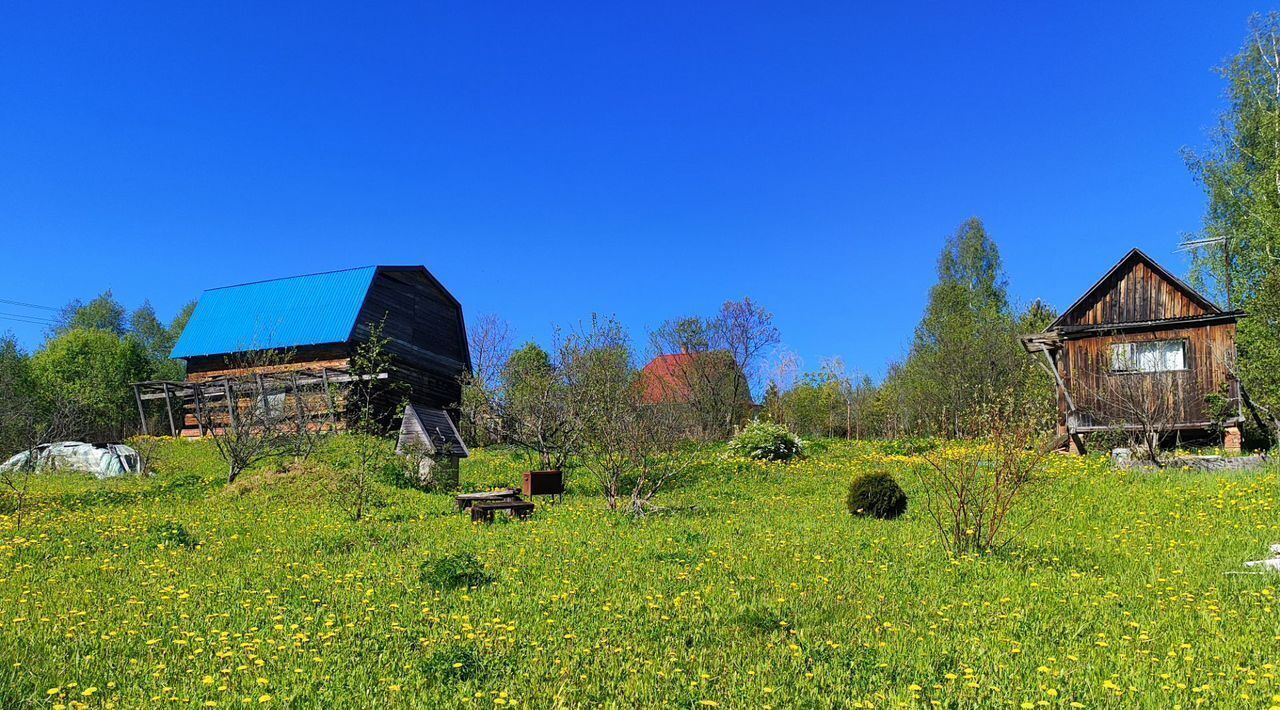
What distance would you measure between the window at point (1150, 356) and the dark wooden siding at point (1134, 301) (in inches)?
32.0

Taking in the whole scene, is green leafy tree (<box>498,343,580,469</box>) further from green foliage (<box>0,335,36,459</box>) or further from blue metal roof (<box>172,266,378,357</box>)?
green foliage (<box>0,335,36,459</box>)

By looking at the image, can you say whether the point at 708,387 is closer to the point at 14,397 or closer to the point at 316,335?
the point at 316,335

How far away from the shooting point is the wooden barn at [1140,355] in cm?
2198

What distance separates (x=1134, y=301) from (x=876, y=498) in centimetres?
1583

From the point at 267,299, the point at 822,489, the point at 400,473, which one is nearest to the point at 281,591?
the point at 400,473

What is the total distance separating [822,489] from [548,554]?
10299 millimetres

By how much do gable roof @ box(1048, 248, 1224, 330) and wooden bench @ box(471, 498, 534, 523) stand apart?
18.8 m

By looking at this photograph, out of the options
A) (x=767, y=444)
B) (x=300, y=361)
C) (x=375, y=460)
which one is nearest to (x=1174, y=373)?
(x=767, y=444)

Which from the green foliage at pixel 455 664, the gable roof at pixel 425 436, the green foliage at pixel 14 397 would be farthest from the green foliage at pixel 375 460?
the green foliage at pixel 14 397

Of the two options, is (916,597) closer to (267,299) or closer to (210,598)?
(210,598)

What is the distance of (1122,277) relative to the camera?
77.5 feet

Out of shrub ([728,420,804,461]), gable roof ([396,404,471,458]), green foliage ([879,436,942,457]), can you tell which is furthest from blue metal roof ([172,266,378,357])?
green foliage ([879,436,942,457])

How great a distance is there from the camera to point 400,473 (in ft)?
60.3

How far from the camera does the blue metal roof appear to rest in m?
31.8
